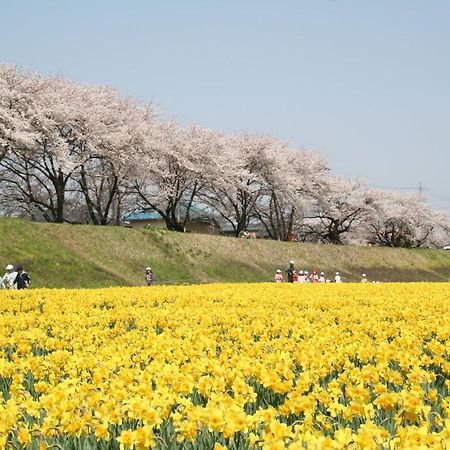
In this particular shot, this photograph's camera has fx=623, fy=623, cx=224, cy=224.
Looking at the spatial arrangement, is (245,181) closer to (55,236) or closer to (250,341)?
(55,236)

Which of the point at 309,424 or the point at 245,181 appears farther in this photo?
the point at 245,181

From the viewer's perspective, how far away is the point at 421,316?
1044cm

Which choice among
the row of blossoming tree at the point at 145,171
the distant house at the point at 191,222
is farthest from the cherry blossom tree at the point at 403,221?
the distant house at the point at 191,222

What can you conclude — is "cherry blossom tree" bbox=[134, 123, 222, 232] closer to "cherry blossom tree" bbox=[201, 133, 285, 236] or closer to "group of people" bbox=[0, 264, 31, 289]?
"cherry blossom tree" bbox=[201, 133, 285, 236]

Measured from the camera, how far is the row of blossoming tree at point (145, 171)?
3716 centimetres

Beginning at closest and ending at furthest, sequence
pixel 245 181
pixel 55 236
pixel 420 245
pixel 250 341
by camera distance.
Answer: pixel 250 341, pixel 55 236, pixel 245 181, pixel 420 245

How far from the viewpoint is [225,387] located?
17.1 ft

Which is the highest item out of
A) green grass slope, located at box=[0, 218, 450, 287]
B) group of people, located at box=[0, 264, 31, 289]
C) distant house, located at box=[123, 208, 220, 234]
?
distant house, located at box=[123, 208, 220, 234]

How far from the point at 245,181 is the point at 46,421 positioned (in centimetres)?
4787

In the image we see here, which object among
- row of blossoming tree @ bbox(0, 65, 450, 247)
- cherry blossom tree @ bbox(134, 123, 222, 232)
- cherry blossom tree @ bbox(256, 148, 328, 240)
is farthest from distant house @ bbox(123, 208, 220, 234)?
cherry blossom tree @ bbox(134, 123, 222, 232)

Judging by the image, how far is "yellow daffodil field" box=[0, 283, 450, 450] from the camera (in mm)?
3631

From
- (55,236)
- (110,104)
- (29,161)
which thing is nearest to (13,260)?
(55,236)

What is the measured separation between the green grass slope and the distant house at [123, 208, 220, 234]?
14.0m

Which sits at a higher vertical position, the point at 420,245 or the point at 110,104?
the point at 110,104
